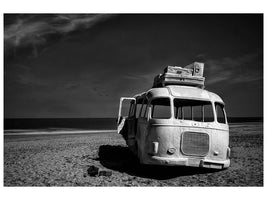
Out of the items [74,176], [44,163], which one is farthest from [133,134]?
[44,163]

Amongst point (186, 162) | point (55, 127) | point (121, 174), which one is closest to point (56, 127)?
point (55, 127)

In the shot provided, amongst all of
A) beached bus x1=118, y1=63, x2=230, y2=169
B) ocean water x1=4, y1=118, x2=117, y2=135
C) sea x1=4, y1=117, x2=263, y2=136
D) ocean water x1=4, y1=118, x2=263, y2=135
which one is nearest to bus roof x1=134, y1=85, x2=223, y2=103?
Result: beached bus x1=118, y1=63, x2=230, y2=169

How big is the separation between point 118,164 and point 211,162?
148 inches

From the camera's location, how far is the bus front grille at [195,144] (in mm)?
6045

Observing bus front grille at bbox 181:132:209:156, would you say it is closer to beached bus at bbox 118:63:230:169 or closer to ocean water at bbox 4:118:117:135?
beached bus at bbox 118:63:230:169

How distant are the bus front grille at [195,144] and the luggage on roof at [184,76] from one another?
1840 mm

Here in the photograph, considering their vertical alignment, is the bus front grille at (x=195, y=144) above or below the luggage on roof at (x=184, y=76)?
below

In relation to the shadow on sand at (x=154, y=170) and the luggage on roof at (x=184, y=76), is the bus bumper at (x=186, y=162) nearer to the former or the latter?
the shadow on sand at (x=154, y=170)

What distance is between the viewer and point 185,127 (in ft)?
19.9

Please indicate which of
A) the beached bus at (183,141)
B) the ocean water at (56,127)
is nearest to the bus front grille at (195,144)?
the beached bus at (183,141)

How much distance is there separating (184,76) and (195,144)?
89.7 inches

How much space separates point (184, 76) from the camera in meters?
7.05

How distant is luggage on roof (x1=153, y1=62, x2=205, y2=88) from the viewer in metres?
6.99

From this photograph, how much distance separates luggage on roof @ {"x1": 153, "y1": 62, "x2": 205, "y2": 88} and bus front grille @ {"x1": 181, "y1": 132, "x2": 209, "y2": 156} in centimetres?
184
